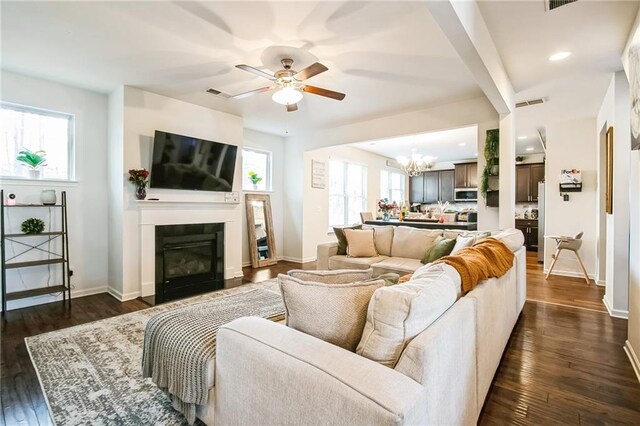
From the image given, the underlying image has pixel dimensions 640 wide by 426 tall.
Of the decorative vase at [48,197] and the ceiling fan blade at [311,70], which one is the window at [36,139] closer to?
the decorative vase at [48,197]

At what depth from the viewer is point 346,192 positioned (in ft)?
25.6

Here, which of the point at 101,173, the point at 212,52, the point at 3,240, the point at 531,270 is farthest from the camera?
the point at 531,270

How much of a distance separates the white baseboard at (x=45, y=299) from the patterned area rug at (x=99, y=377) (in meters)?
1.19

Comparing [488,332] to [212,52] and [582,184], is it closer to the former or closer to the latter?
[212,52]

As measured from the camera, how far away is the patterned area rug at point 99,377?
1.73m

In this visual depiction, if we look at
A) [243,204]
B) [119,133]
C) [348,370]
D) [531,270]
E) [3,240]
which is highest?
[119,133]

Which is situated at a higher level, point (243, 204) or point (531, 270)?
point (243, 204)

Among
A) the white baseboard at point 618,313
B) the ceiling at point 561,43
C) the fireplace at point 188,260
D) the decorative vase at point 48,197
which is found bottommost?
the white baseboard at point 618,313

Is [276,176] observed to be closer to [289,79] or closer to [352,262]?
[352,262]

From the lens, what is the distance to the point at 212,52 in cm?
289

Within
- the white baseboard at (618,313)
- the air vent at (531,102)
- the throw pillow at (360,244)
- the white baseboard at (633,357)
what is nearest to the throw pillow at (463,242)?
the throw pillow at (360,244)

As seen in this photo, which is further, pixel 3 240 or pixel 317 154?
pixel 317 154

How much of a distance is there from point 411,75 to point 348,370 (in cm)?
327

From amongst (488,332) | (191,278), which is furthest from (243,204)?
(488,332)
